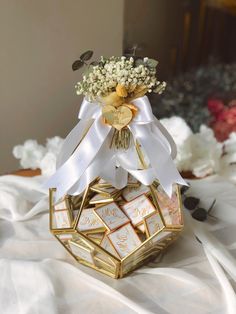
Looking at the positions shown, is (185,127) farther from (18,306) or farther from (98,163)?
(18,306)

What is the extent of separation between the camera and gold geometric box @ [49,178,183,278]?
707 mm

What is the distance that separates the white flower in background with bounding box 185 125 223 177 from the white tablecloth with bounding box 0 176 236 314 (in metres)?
0.15

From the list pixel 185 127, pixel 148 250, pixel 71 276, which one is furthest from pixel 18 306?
pixel 185 127

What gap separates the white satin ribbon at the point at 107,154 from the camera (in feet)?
2.27

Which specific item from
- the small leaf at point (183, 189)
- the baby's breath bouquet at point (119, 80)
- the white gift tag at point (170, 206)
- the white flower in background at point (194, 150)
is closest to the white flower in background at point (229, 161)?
the white flower in background at point (194, 150)

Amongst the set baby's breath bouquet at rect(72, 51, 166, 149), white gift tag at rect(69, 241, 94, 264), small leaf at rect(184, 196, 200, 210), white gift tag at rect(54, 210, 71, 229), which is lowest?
white gift tag at rect(69, 241, 94, 264)

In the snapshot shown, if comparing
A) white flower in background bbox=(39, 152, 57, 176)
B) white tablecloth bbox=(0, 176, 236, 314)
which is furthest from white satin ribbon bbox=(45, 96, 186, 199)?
white flower in background bbox=(39, 152, 57, 176)

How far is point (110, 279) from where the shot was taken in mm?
738

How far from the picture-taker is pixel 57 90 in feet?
Answer: 3.74

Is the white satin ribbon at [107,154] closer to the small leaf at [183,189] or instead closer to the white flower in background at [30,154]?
the small leaf at [183,189]

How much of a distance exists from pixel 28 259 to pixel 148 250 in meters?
0.20

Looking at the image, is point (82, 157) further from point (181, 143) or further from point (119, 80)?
point (181, 143)

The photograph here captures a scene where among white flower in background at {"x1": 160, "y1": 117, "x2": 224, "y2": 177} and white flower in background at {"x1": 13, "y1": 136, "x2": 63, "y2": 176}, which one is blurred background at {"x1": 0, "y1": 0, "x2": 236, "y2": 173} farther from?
white flower in background at {"x1": 160, "y1": 117, "x2": 224, "y2": 177}

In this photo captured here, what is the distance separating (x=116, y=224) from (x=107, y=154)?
111 millimetres
